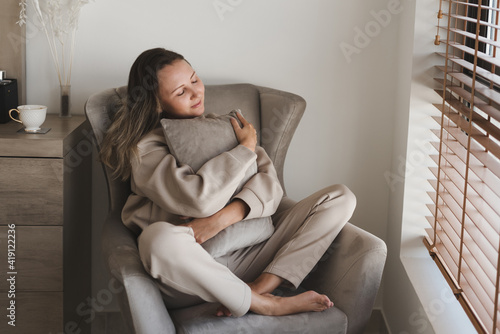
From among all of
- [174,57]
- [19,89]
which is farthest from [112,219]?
[19,89]

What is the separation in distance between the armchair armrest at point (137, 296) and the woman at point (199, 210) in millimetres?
37

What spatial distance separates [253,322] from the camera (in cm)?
177

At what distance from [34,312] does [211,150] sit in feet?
2.63

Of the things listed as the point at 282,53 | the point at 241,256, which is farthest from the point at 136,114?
the point at 282,53

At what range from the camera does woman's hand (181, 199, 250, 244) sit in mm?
1932

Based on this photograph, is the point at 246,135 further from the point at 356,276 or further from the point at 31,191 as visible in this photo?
the point at 31,191

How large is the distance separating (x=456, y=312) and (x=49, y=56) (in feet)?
5.43

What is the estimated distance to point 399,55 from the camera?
8.15ft

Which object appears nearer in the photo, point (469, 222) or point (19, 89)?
point (469, 222)

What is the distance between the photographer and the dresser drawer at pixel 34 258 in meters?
2.14

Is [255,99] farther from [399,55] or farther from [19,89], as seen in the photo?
[19,89]

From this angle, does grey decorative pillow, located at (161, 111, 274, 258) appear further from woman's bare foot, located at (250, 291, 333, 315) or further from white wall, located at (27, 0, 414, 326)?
white wall, located at (27, 0, 414, 326)

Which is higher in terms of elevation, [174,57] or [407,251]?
[174,57]

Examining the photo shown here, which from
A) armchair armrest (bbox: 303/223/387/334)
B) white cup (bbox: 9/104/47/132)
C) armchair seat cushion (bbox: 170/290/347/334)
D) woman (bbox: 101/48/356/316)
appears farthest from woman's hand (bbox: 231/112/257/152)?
white cup (bbox: 9/104/47/132)
